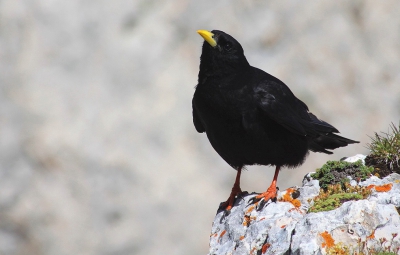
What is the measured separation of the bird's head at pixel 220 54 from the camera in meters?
7.63

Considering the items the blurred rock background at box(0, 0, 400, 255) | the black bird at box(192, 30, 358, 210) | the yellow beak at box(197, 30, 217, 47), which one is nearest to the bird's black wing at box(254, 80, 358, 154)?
the black bird at box(192, 30, 358, 210)

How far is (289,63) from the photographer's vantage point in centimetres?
1499

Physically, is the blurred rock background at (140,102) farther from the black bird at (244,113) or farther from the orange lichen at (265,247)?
the orange lichen at (265,247)

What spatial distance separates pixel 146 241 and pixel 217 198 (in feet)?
6.24

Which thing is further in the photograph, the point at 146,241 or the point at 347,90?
the point at 347,90

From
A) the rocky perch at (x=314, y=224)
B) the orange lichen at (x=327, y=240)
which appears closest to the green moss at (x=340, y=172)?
the rocky perch at (x=314, y=224)

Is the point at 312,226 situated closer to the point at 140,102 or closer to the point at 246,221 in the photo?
the point at 246,221

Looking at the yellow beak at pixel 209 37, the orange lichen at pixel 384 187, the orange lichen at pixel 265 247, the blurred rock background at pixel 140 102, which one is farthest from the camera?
the blurred rock background at pixel 140 102

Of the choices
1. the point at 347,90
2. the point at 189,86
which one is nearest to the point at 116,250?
the point at 189,86

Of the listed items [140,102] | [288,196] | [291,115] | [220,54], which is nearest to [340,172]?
[288,196]

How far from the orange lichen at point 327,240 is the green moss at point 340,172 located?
1.48 meters

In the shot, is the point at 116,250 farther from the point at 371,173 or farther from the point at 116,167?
the point at 371,173

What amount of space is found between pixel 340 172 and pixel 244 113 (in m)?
1.35

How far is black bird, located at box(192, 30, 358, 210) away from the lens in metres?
7.27
